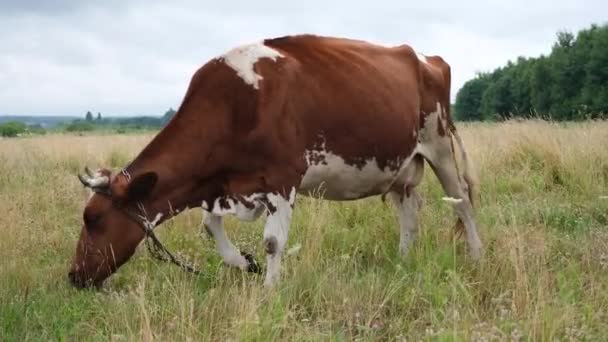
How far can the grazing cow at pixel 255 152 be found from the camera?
4.46 metres

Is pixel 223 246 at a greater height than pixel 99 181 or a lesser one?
lesser

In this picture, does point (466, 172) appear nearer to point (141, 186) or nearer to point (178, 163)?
point (178, 163)

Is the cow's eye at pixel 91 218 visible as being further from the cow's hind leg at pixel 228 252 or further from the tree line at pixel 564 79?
the tree line at pixel 564 79

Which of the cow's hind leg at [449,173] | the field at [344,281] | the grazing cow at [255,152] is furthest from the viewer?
the cow's hind leg at [449,173]

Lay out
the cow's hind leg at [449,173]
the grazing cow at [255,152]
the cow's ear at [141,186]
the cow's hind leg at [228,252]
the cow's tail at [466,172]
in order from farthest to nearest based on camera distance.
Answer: the cow's tail at [466,172], the cow's hind leg at [449,173], the cow's hind leg at [228,252], the grazing cow at [255,152], the cow's ear at [141,186]

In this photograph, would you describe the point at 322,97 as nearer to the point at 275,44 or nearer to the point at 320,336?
the point at 275,44

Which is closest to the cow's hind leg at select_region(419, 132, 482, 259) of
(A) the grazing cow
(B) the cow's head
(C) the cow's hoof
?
(A) the grazing cow

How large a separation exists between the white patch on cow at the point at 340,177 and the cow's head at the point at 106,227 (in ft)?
3.77

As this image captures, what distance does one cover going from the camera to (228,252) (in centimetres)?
487

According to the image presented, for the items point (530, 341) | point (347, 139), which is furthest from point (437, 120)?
point (530, 341)

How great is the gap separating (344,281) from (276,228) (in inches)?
28.7

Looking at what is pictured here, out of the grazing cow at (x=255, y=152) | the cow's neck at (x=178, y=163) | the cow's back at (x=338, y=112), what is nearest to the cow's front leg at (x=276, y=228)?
the grazing cow at (x=255, y=152)

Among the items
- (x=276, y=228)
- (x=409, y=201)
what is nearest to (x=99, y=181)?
(x=276, y=228)

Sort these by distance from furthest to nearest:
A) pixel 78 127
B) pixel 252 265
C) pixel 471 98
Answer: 1. pixel 471 98
2. pixel 78 127
3. pixel 252 265
